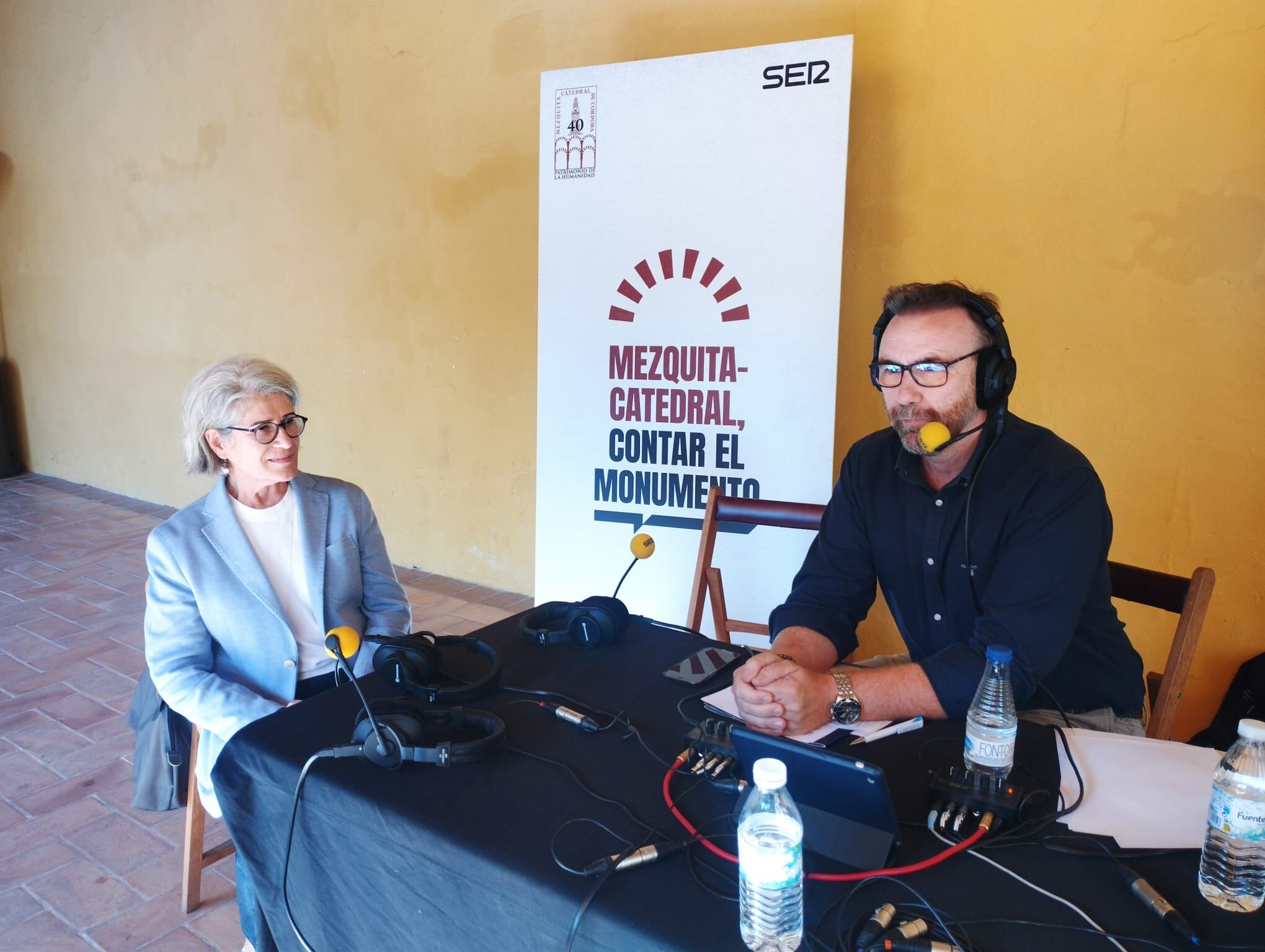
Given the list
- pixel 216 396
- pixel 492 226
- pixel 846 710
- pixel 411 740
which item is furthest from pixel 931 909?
pixel 492 226

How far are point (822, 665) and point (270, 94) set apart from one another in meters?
4.49

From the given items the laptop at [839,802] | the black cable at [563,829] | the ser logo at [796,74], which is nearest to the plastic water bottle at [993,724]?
the laptop at [839,802]

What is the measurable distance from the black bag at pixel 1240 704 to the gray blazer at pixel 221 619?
2319 millimetres

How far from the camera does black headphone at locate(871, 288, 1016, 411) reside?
146cm

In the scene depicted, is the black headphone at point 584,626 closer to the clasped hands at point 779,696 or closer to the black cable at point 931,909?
the clasped hands at point 779,696

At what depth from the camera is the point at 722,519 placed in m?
2.13

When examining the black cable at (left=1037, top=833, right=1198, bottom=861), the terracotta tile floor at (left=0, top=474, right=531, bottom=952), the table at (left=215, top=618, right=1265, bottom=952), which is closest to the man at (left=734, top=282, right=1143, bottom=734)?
the table at (left=215, top=618, right=1265, bottom=952)

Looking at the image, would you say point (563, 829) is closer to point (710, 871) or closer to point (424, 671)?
point (710, 871)

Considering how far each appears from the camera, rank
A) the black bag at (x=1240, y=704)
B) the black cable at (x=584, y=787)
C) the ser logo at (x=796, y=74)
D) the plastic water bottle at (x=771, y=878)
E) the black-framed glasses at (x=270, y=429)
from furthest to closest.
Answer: the ser logo at (x=796, y=74), the black bag at (x=1240, y=704), the black-framed glasses at (x=270, y=429), the black cable at (x=584, y=787), the plastic water bottle at (x=771, y=878)

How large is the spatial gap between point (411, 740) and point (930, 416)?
1.01 m

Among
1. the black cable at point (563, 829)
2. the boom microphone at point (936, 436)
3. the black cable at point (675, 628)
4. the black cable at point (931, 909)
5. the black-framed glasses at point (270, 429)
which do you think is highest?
the boom microphone at point (936, 436)

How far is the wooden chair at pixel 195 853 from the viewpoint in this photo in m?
1.84

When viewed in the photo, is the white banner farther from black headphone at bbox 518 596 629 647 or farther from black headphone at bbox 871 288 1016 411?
black headphone at bbox 518 596 629 647

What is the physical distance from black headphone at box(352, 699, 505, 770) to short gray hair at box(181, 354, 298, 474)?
0.84m
